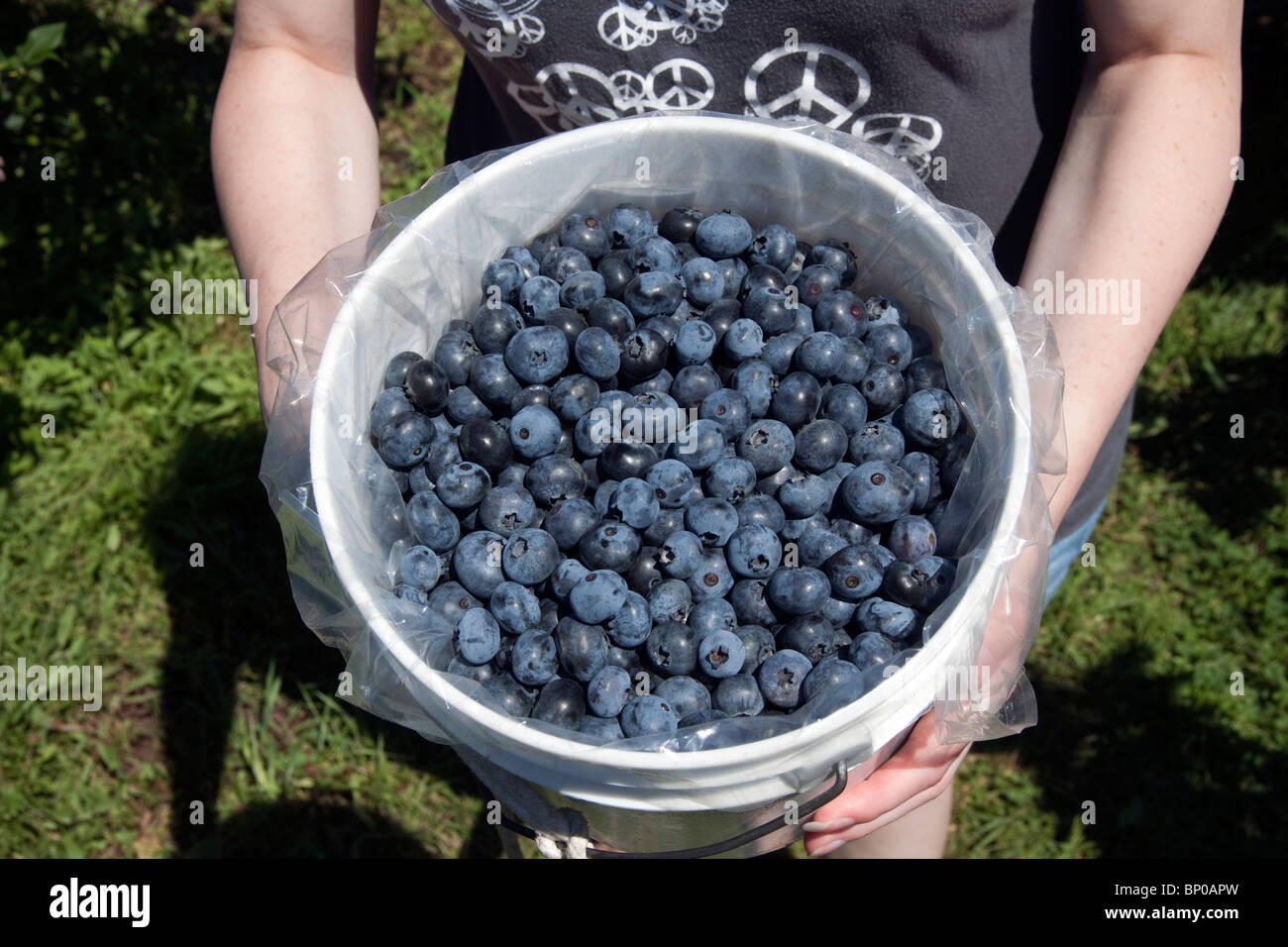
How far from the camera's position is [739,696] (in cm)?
121

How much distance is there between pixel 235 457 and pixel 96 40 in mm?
1822

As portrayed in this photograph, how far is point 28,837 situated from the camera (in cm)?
246

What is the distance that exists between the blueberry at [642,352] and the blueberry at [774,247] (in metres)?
0.21

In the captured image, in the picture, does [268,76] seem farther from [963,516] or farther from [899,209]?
[963,516]

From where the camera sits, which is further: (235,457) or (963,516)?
(235,457)

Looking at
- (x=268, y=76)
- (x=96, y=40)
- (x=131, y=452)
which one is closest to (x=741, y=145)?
(x=268, y=76)

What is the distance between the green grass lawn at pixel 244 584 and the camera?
2551 mm

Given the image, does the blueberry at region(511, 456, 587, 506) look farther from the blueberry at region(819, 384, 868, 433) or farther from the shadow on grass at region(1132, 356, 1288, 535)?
the shadow on grass at region(1132, 356, 1288, 535)

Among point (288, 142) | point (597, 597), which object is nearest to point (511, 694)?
point (597, 597)

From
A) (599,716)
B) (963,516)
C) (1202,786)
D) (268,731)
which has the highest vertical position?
(963,516)

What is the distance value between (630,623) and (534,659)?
5.0 inches

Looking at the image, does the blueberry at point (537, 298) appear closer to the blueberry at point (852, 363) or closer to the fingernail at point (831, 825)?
the blueberry at point (852, 363)

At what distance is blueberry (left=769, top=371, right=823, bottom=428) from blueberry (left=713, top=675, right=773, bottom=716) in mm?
364

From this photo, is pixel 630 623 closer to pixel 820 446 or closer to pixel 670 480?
pixel 670 480
